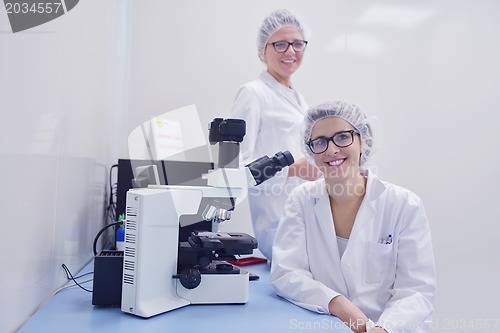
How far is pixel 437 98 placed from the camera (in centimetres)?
278

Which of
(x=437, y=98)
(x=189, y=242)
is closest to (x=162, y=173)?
(x=189, y=242)

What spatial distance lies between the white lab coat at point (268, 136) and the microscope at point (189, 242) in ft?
2.07

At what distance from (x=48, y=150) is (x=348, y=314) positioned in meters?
0.94

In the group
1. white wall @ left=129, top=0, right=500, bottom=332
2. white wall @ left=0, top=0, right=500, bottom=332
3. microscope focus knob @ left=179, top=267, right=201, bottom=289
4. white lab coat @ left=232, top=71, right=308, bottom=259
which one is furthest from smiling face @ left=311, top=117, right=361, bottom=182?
white wall @ left=129, top=0, right=500, bottom=332

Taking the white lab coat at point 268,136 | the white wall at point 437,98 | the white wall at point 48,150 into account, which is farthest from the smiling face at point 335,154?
the white wall at point 437,98

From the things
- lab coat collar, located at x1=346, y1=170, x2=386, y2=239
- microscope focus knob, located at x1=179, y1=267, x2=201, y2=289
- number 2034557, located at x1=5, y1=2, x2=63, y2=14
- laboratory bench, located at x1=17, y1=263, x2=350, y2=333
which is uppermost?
number 2034557, located at x1=5, y1=2, x2=63, y2=14

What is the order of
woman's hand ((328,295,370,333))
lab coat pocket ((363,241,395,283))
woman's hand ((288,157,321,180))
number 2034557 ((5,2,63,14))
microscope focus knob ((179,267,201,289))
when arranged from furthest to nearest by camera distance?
woman's hand ((288,157,321,180))
lab coat pocket ((363,241,395,283))
woman's hand ((328,295,370,333))
microscope focus knob ((179,267,201,289))
number 2034557 ((5,2,63,14))

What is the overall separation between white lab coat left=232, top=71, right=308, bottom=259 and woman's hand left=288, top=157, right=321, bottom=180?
0.15 feet

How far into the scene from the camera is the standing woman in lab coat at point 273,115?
1.81 meters

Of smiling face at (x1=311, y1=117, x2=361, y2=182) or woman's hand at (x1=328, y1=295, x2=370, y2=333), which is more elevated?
smiling face at (x1=311, y1=117, x2=361, y2=182)

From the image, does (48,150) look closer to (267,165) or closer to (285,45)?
(267,165)

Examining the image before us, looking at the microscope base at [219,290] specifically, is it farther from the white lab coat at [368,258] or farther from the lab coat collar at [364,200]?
the lab coat collar at [364,200]

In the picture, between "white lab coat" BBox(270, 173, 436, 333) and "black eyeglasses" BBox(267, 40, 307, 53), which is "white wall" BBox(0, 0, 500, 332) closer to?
"black eyeglasses" BBox(267, 40, 307, 53)

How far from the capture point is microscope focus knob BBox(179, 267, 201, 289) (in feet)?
3.42
